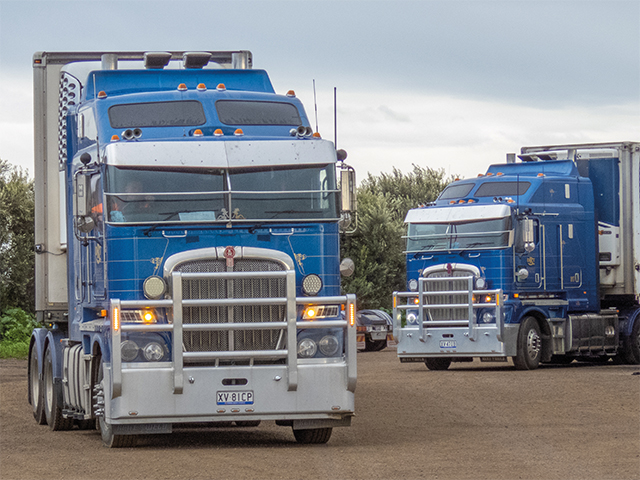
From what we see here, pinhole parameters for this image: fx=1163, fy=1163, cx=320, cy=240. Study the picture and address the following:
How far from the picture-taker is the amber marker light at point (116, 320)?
1241 cm

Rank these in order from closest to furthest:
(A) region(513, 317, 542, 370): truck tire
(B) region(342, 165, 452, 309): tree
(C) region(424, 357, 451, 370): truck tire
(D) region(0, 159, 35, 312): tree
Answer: (A) region(513, 317, 542, 370): truck tire < (C) region(424, 357, 451, 370): truck tire < (D) region(0, 159, 35, 312): tree < (B) region(342, 165, 452, 309): tree

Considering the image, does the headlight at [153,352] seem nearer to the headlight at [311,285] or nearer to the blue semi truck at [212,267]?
the blue semi truck at [212,267]

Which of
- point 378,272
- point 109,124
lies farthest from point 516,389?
point 378,272

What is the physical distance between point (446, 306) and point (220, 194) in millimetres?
12555

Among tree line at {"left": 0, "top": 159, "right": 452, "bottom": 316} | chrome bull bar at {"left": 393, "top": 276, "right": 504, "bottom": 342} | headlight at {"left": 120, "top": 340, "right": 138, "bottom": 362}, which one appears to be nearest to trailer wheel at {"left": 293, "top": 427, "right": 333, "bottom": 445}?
headlight at {"left": 120, "top": 340, "right": 138, "bottom": 362}

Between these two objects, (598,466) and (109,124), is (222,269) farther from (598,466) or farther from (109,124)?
(598,466)

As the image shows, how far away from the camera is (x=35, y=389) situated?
57.3ft

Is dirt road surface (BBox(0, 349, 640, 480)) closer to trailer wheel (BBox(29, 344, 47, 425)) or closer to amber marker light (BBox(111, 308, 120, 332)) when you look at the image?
trailer wheel (BBox(29, 344, 47, 425))

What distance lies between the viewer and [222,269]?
12.9 m

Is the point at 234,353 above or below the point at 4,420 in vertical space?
above

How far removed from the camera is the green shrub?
118ft

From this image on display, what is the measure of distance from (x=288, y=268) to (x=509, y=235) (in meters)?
12.4

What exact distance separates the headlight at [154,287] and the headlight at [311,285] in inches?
62.3

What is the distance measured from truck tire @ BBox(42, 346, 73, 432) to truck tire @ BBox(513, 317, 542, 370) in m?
11.5
